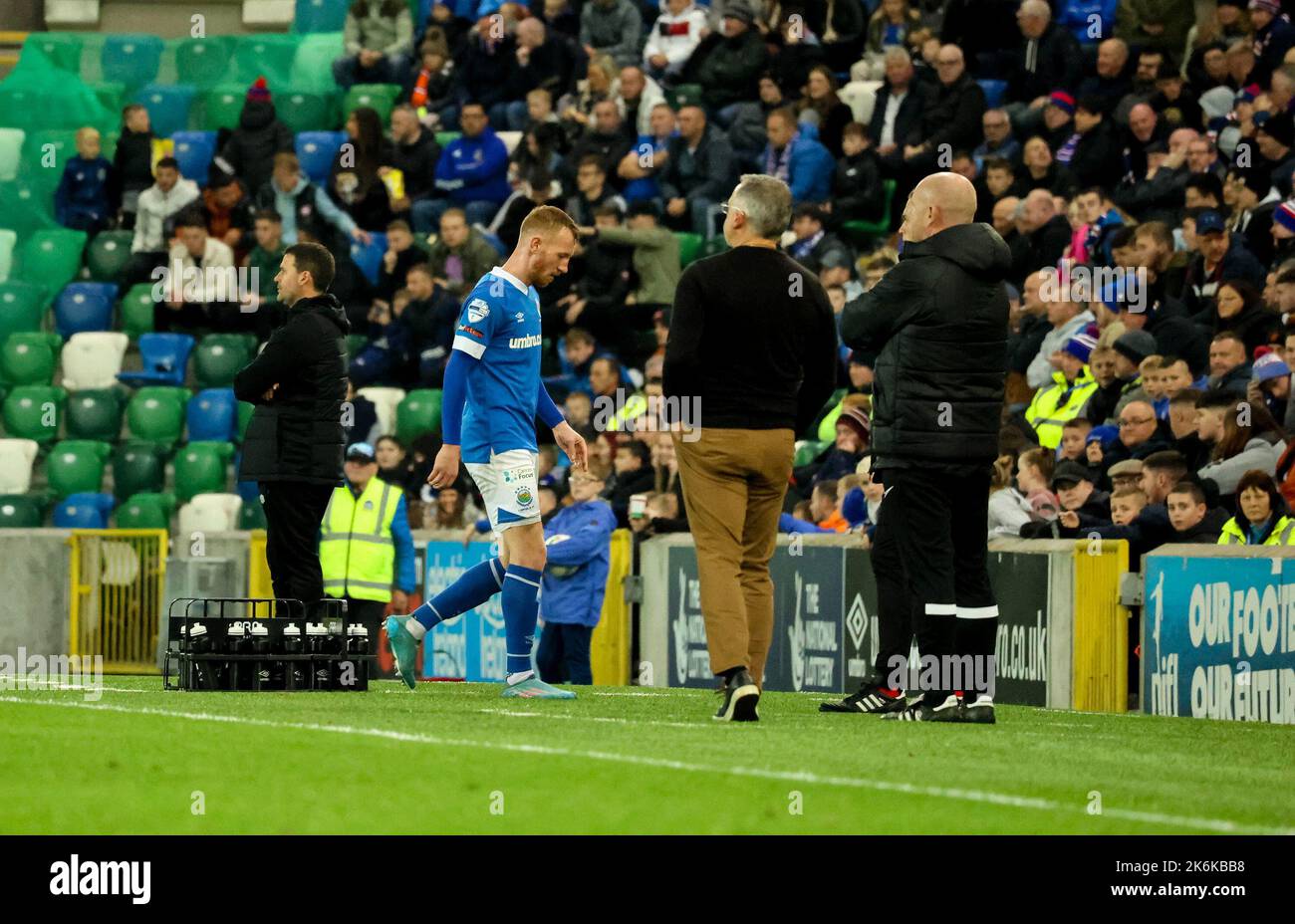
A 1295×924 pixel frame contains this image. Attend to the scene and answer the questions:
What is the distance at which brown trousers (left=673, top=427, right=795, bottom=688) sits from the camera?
374 inches

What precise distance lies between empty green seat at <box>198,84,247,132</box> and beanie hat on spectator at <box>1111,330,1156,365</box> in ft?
40.9

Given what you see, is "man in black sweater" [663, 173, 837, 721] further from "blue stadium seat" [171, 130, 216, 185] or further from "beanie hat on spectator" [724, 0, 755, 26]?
"blue stadium seat" [171, 130, 216, 185]

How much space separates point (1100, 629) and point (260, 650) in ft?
15.7

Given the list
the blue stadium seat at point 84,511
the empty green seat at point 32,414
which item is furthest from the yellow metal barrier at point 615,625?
the empty green seat at point 32,414

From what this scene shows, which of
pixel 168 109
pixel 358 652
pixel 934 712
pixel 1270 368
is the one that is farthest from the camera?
pixel 168 109

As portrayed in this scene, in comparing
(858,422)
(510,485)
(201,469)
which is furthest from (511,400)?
(201,469)

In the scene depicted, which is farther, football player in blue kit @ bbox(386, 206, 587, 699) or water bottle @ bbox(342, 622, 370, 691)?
water bottle @ bbox(342, 622, 370, 691)

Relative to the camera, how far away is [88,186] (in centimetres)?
2475

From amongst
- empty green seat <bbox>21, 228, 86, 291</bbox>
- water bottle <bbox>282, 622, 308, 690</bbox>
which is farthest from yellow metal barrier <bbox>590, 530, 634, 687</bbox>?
empty green seat <bbox>21, 228, 86, 291</bbox>

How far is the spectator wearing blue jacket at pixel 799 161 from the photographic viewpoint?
21.0 meters

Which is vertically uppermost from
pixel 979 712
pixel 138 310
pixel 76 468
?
pixel 138 310

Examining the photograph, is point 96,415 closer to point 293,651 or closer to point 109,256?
point 109,256

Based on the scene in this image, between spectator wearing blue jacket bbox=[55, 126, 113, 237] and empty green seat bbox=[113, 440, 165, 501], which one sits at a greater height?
spectator wearing blue jacket bbox=[55, 126, 113, 237]
